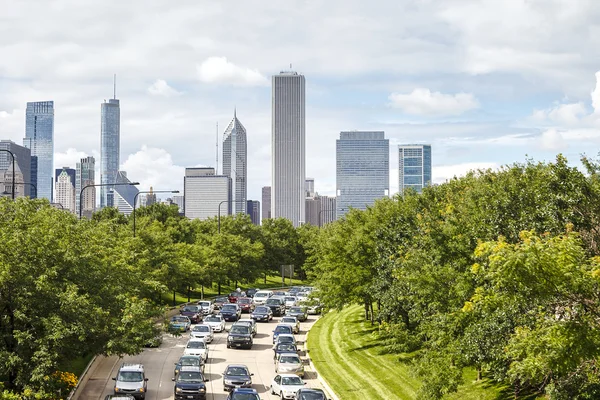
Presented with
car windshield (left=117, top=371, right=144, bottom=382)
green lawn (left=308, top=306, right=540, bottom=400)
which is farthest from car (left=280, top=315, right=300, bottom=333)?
car windshield (left=117, top=371, right=144, bottom=382)

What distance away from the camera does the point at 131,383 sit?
30281mm

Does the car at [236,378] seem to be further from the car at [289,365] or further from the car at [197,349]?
the car at [197,349]

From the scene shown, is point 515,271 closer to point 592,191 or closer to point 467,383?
point 592,191

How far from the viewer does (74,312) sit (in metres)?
25.1

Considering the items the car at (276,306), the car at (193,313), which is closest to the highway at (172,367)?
the car at (193,313)

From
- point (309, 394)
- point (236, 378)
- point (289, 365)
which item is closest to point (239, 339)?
point (289, 365)

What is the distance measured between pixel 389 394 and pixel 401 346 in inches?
146

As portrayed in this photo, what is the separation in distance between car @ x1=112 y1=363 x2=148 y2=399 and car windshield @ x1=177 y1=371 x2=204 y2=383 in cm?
161

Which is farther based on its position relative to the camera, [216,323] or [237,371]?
[216,323]

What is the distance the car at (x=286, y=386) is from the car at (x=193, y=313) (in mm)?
25938

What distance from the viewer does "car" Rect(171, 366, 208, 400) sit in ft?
98.8

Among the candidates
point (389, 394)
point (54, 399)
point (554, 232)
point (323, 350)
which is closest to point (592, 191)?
point (554, 232)

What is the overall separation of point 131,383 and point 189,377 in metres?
2.51

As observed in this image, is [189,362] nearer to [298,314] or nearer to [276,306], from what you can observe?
[298,314]
